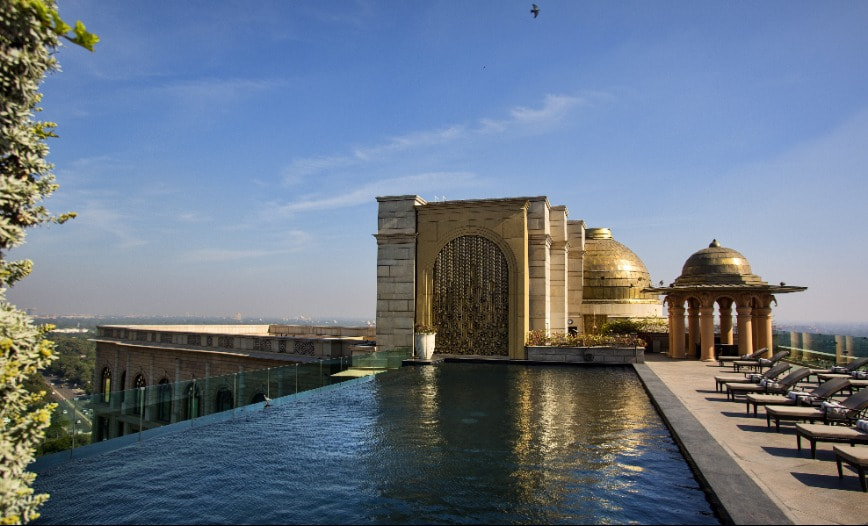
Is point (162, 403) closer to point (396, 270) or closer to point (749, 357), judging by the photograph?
point (396, 270)

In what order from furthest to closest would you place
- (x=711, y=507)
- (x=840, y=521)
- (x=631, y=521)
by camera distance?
1. (x=711, y=507)
2. (x=631, y=521)
3. (x=840, y=521)

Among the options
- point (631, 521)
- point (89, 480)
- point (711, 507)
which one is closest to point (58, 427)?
point (89, 480)

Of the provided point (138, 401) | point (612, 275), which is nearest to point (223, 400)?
point (138, 401)

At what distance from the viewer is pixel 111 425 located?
1014 cm

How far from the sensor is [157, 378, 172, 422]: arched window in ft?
36.3

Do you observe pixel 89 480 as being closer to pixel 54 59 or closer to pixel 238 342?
pixel 54 59

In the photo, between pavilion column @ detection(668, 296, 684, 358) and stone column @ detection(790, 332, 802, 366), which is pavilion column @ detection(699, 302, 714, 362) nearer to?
pavilion column @ detection(668, 296, 684, 358)

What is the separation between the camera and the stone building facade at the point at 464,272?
25.0 metres

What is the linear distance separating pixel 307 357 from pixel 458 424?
1510 centimetres

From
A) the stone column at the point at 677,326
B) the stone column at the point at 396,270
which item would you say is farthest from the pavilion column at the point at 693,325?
the stone column at the point at 396,270

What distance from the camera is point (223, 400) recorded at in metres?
12.4

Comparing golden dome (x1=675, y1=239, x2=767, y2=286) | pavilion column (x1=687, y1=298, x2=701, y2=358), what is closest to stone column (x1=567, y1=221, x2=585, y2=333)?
pavilion column (x1=687, y1=298, x2=701, y2=358)

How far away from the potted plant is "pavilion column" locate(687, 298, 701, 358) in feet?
39.2

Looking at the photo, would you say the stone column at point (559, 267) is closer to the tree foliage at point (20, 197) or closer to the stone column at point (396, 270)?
the stone column at point (396, 270)
